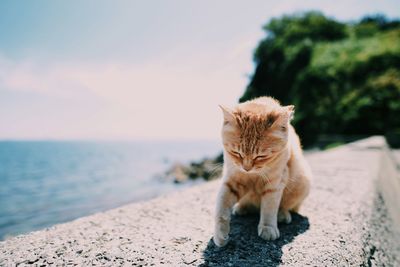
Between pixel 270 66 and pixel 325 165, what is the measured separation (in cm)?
2383

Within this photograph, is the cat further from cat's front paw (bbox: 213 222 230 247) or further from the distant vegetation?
the distant vegetation

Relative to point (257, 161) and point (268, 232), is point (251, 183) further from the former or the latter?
point (268, 232)

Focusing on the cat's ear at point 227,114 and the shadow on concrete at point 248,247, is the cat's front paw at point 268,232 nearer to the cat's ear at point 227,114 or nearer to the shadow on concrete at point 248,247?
the shadow on concrete at point 248,247

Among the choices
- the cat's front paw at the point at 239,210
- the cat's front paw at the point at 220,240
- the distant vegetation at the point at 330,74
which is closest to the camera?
the cat's front paw at the point at 220,240

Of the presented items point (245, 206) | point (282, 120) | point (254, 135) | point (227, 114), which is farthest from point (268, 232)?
point (227, 114)

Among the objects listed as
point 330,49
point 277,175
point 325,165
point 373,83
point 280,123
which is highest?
point 330,49

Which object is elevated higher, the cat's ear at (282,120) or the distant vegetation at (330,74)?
the distant vegetation at (330,74)

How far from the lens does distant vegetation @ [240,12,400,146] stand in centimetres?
1473

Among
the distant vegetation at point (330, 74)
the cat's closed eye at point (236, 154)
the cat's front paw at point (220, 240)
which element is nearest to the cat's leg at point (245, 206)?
the cat's closed eye at point (236, 154)

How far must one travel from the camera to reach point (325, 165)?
5.20m

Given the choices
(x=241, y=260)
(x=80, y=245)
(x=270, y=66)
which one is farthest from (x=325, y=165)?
(x=270, y=66)

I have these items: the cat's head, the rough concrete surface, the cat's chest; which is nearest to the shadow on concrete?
the rough concrete surface

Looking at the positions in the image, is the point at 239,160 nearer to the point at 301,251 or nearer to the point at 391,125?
the point at 301,251

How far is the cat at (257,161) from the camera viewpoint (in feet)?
6.53
